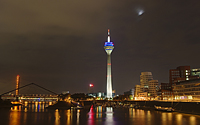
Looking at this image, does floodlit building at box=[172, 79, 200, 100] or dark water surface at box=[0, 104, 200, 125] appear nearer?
dark water surface at box=[0, 104, 200, 125]

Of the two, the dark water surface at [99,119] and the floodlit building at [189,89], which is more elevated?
the floodlit building at [189,89]

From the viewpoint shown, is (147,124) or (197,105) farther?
(197,105)

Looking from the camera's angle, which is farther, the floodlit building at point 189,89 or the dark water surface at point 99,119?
the floodlit building at point 189,89

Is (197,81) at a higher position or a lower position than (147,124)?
higher

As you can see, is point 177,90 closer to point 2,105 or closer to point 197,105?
point 197,105

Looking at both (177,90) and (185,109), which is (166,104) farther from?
(177,90)

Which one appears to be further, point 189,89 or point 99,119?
point 189,89

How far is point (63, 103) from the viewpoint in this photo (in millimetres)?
143750

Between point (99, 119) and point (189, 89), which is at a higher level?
point (189, 89)

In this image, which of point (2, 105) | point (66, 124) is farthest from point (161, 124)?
point (2, 105)

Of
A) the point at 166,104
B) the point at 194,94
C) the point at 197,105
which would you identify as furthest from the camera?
the point at 194,94

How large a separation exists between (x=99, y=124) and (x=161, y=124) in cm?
1669

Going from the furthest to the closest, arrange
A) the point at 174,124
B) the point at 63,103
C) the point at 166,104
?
the point at 63,103 → the point at 166,104 → the point at 174,124

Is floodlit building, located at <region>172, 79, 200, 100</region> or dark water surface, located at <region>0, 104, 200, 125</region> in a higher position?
floodlit building, located at <region>172, 79, 200, 100</region>
